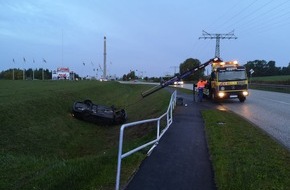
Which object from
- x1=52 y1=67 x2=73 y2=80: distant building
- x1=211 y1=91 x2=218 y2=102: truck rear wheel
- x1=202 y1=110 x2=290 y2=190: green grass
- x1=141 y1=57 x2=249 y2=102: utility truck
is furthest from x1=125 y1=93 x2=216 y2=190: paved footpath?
x1=52 y1=67 x2=73 y2=80: distant building

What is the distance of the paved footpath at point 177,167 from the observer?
755 centimetres

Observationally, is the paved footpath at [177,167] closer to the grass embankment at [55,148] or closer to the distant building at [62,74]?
the grass embankment at [55,148]

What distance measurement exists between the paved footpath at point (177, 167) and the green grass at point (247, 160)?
0.87 feet

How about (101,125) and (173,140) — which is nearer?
(173,140)

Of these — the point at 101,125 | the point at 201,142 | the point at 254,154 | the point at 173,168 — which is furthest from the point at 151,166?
the point at 101,125

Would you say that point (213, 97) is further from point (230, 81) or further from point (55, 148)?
point (55, 148)

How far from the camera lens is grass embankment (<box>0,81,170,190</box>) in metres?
8.11

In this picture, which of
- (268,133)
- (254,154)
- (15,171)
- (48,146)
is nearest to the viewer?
(15,171)

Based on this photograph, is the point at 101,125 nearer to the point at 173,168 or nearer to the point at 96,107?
the point at 96,107

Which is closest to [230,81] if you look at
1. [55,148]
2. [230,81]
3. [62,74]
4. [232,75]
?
[230,81]

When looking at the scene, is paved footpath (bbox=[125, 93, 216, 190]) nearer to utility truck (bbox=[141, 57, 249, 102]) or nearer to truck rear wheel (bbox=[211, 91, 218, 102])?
utility truck (bbox=[141, 57, 249, 102])

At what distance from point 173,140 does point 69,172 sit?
4.79 meters

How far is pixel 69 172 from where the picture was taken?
8531 millimetres

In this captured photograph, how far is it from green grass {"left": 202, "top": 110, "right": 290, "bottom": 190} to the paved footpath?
26 centimetres
